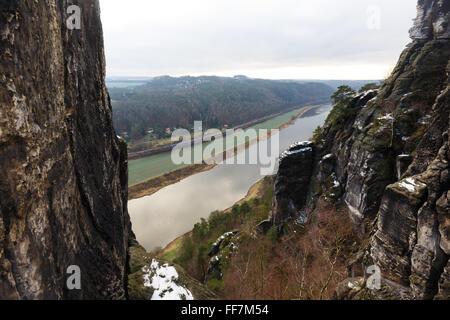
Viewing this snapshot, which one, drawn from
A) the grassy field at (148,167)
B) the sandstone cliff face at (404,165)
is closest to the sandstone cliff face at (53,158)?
the sandstone cliff face at (404,165)

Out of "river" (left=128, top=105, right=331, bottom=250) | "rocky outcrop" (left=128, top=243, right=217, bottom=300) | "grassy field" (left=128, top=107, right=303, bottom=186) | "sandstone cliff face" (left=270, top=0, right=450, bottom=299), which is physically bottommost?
"river" (left=128, top=105, right=331, bottom=250)

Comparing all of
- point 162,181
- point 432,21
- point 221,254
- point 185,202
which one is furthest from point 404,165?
point 162,181

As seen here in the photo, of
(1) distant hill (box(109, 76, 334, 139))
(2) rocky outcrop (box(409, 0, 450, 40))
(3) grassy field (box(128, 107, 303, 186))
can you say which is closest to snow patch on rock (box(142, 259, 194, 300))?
(2) rocky outcrop (box(409, 0, 450, 40))

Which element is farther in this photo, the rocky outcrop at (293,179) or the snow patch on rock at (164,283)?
the rocky outcrop at (293,179)

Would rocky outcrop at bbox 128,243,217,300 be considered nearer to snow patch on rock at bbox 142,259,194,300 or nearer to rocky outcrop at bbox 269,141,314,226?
snow patch on rock at bbox 142,259,194,300

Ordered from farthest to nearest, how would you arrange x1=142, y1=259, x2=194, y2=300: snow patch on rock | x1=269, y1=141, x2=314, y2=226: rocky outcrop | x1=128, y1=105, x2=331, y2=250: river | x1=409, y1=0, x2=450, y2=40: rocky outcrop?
x1=128, y1=105, x2=331, y2=250: river < x1=269, y1=141, x2=314, y2=226: rocky outcrop < x1=409, y1=0, x2=450, y2=40: rocky outcrop < x1=142, y1=259, x2=194, y2=300: snow patch on rock

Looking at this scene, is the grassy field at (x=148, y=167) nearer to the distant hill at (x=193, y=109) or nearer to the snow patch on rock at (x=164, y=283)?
the distant hill at (x=193, y=109)
